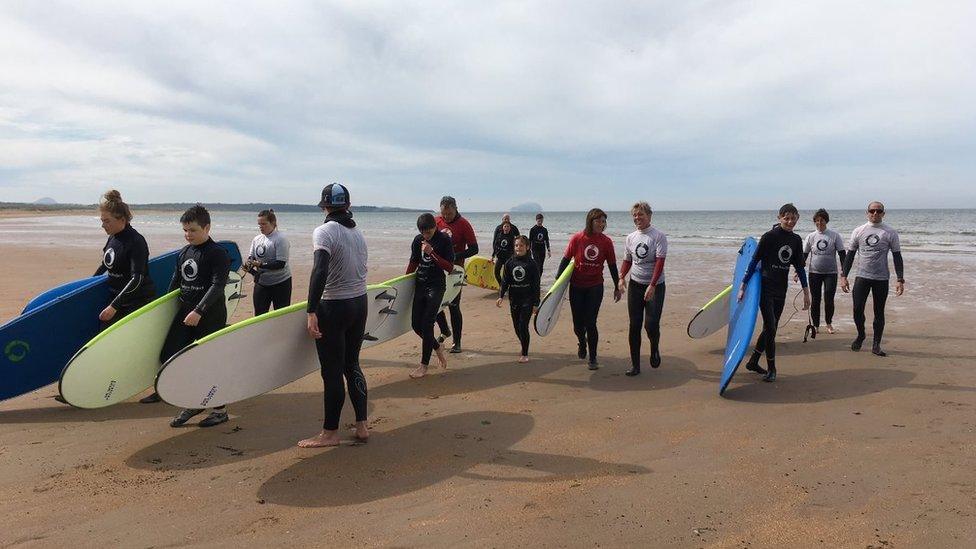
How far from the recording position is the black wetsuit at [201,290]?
4.11 meters

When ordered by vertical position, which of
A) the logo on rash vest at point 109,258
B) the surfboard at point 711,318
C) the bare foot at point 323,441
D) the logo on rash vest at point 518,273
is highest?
the logo on rash vest at point 109,258

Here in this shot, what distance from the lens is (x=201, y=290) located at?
4.21 m

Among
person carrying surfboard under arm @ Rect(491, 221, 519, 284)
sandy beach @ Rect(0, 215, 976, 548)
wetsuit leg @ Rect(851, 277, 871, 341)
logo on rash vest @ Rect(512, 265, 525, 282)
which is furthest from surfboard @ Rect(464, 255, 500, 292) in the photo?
wetsuit leg @ Rect(851, 277, 871, 341)

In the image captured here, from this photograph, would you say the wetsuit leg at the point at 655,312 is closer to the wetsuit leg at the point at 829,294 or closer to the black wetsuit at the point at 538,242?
the wetsuit leg at the point at 829,294

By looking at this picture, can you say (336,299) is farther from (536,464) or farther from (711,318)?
(711,318)

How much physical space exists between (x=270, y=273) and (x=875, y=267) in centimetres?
648

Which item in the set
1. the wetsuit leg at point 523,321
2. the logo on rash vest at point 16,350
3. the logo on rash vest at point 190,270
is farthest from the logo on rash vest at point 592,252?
the logo on rash vest at point 16,350

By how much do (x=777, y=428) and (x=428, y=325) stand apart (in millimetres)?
3087

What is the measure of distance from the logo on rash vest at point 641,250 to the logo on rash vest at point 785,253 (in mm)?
1178

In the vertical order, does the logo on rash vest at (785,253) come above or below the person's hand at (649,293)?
above

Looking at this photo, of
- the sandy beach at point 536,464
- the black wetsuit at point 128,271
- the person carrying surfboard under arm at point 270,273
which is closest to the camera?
the sandy beach at point 536,464

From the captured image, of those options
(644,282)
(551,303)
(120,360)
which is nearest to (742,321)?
(644,282)

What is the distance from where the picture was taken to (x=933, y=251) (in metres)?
21.4

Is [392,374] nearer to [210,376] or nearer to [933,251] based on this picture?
[210,376]
